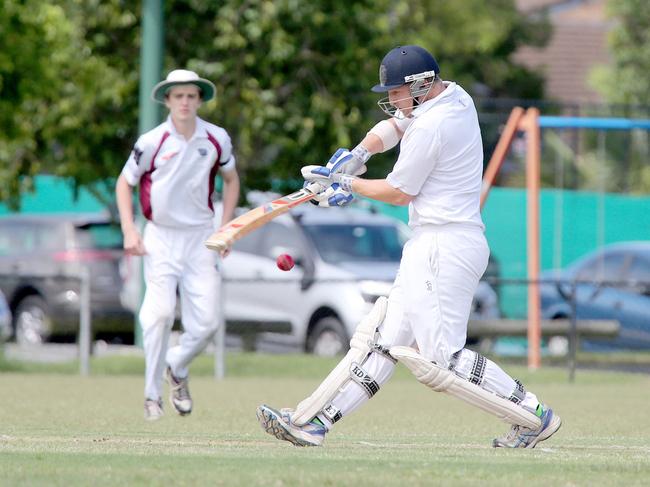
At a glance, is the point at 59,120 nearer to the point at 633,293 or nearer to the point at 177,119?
the point at 633,293

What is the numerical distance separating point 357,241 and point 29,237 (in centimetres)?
534

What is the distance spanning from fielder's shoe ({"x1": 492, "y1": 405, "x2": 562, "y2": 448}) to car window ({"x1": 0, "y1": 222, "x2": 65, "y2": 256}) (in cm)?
1551

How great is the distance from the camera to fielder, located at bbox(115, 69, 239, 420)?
11141mm

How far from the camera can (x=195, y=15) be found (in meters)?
20.7

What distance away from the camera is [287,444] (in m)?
8.83

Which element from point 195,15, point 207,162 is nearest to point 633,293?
point 195,15

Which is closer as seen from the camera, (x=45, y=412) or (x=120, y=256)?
(x=45, y=412)

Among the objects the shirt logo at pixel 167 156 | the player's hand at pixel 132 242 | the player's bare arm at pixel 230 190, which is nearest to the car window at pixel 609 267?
the player's bare arm at pixel 230 190

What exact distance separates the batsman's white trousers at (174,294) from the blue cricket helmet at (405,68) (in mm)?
Answer: 3031

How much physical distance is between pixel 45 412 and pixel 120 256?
1193 cm

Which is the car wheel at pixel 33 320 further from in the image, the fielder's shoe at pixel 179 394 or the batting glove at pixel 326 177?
the batting glove at pixel 326 177

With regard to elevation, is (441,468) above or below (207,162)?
below

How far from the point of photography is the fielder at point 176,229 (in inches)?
439

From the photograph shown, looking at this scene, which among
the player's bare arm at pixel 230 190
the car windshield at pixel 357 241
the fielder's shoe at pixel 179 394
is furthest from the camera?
the car windshield at pixel 357 241
